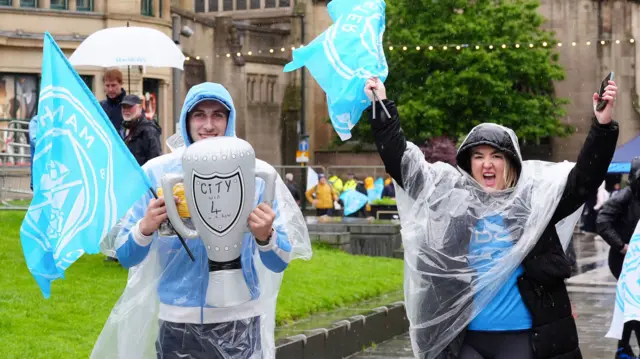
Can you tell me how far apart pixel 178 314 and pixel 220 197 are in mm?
644

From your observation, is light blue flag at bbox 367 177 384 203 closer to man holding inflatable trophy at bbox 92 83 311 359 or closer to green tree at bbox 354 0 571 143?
green tree at bbox 354 0 571 143

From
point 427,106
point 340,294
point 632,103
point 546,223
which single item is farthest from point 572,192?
point 632,103

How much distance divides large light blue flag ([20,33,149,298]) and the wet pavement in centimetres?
610

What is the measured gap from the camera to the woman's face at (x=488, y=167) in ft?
20.2

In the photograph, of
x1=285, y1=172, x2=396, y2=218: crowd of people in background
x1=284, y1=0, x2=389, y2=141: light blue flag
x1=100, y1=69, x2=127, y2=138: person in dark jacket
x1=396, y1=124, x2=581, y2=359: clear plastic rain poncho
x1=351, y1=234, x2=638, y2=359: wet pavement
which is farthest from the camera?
x1=285, y1=172, x2=396, y2=218: crowd of people in background

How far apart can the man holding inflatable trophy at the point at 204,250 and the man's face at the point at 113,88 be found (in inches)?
246

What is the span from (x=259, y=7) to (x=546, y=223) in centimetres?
5374

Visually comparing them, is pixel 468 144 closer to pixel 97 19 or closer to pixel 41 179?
pixel 41 179

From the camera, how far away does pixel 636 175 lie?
35.3 feet

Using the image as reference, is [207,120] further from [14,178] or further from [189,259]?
[14,178]

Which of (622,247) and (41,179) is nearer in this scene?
(41,179)

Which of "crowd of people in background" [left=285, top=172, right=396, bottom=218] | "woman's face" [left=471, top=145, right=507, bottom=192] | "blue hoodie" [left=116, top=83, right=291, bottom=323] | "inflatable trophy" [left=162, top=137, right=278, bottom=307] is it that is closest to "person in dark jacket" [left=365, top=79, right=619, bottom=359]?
"woman's face" [left=471, top=145, right=507, bottom=192]

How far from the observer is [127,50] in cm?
1466

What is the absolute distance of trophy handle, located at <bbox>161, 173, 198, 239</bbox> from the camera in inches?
207
